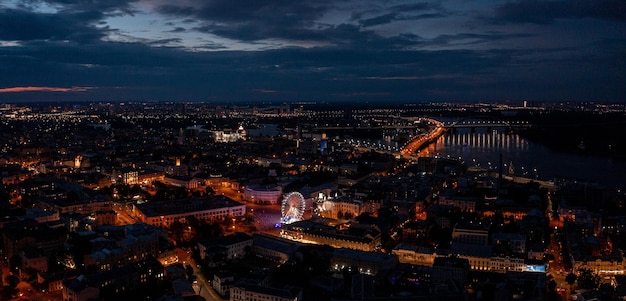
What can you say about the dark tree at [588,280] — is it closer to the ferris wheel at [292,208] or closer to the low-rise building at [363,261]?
the low-rise building at [363,261]

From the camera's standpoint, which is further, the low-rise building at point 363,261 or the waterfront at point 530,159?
the waterfront at point 530,159

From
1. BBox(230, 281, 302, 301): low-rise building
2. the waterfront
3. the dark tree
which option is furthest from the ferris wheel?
the waterfront

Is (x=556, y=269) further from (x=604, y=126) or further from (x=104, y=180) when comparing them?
(x=604, y=126)

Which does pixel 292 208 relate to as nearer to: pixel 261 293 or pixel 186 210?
pixel 186 210

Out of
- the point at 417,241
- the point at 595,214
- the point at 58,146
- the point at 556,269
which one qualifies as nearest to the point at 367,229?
the point at 417,241

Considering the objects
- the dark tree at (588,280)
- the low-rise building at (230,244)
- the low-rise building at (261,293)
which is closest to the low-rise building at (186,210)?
the low-rise building at (230,244)
